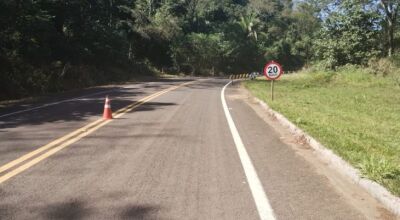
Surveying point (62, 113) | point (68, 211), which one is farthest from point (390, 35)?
point (68, 211)

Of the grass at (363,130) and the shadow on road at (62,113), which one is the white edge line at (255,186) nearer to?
the grass at (363,130)

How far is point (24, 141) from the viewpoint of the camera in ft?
29.9

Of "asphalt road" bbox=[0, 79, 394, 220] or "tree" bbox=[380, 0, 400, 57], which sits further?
"tree" bbox=[380, 0, 400, 57]

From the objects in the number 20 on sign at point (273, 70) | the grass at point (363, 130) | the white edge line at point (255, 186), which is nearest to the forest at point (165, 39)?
the number 20 on sign at point (273, 70)

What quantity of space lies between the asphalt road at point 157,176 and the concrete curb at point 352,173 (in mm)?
130

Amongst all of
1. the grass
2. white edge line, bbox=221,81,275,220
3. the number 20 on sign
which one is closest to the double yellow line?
white edge line, bbox=221,81,275,220

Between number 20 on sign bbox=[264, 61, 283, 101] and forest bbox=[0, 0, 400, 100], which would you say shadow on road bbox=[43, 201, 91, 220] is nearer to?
number 20 on sign bbox=[264, 61, 283, 101]

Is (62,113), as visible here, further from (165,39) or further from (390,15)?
(165,39)

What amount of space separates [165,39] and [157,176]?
57649 millimetres

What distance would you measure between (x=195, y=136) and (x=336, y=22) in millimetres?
35522

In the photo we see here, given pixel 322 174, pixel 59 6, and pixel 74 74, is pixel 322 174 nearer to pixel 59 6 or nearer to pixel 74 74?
pixel 74 74

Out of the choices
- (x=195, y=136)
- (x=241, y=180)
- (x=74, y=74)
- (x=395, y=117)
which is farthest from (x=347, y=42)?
(x=241, y=180)

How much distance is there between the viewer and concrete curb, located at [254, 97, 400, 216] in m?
5.40

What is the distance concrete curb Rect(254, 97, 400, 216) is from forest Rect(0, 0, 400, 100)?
1798 centimetres
